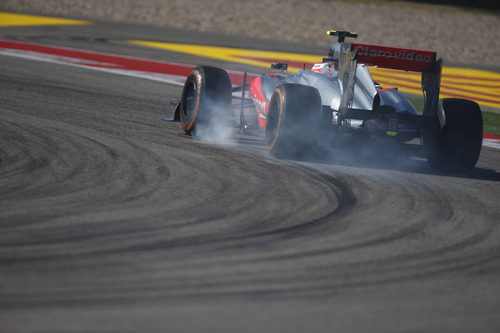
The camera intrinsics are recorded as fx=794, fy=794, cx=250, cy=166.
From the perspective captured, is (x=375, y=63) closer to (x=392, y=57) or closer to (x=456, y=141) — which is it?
(x=392, y=57)

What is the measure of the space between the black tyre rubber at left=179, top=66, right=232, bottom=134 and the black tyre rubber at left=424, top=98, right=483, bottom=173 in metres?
Result: 2.35

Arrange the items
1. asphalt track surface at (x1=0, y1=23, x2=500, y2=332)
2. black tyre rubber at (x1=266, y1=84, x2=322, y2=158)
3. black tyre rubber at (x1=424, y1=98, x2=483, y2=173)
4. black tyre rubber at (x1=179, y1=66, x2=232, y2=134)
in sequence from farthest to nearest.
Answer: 1. black tyre rubber at (x1=179, y1=66, x2=232, y2=134)
2. black tyre rubber at (x1=424, y1=98, x2=483, y2=173)
3. black tyre rubber at (x1=266, y1=84, x2=322, y2=158)
4. asphalt track surface at (x1=0, y1=23, x2=500, y2=332)

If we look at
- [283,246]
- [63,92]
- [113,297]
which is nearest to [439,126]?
[283,246]

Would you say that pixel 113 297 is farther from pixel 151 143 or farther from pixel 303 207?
pixel 151 143

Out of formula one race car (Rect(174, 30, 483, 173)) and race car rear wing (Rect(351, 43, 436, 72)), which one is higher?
race car rear wing (Rect(351, 43, 436, 72))

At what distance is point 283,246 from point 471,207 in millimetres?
2381

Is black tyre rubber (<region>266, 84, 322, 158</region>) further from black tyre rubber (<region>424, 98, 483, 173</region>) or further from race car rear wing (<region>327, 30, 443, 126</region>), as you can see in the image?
black tyre rubber (<region>424, 98, 483, 173</region>)

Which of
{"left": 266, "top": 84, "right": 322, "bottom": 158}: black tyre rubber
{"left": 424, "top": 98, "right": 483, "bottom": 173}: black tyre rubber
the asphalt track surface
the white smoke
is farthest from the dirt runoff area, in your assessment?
the asphalt track surface

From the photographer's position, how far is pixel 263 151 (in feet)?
28.9

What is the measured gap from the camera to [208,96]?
9117mm

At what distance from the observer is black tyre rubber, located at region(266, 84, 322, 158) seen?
8078mm

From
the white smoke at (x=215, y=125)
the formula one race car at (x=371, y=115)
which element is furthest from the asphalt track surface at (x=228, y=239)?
the formula one race car at (x=371, y=115)

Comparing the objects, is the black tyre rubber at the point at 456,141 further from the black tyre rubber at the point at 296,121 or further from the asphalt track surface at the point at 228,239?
the black tyre rubber at the point at 296,121

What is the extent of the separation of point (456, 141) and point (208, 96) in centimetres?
281
